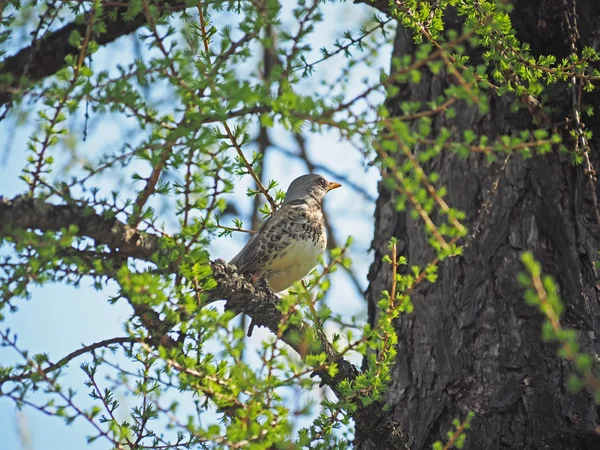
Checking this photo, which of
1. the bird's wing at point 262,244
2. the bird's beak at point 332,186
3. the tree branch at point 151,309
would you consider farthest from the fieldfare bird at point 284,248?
the tree branch at point 151,309

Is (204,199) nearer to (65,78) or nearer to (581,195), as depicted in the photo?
(65,78)

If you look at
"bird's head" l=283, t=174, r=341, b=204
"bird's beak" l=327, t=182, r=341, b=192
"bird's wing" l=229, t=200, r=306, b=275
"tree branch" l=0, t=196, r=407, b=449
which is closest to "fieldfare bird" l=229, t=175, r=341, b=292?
"bird's wing" l=229, t=200, r=306, b=275

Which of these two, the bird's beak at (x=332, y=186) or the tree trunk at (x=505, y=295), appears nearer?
the tree trunk at (x=505, y=295)

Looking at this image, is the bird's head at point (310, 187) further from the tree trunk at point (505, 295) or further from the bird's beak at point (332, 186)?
the tree trunk at point (505, 295)

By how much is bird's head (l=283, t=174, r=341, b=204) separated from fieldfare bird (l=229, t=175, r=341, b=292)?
0.74 metres

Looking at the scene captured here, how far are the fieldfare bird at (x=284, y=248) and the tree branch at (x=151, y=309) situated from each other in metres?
1.56

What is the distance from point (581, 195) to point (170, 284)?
8.39 ft

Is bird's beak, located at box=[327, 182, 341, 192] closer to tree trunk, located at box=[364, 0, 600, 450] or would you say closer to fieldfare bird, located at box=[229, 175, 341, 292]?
fieldfare bird, located at box=[229, 175, 341, 292]

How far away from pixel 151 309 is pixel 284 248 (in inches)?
103

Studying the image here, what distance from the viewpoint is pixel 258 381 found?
2330 mm

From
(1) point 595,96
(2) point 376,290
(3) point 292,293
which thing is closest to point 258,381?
(3) point 292,293

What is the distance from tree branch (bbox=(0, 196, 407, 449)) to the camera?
235 centimetres

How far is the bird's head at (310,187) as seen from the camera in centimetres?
624

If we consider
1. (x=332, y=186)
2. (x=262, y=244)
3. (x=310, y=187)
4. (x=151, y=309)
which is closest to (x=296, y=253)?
(x=262, y=244)
